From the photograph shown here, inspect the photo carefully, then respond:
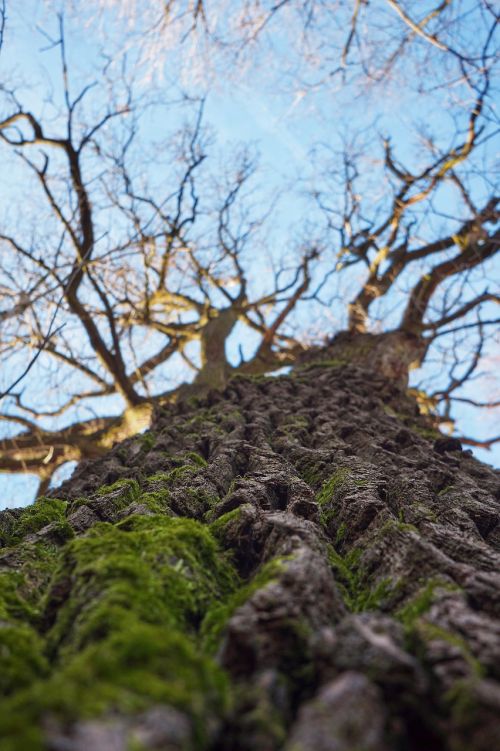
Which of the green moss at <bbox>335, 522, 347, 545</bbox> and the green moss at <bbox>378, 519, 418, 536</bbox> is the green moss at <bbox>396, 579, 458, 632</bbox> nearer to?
the green moss at <bbox>378, 519, 418, 536</bbox>

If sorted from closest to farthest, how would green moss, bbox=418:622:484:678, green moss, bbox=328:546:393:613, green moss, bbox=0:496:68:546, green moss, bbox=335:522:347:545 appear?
green moss, bbox=418:622:484:678
green moss, bbox=328:546:393:613
green moss, bbox=335:522:347:545
green moss, bbox=0:496:68:546

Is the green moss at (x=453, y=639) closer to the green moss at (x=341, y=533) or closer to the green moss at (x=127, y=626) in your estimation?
the green moss at (x=127, y=626)

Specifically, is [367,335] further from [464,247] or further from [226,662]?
[226,662]

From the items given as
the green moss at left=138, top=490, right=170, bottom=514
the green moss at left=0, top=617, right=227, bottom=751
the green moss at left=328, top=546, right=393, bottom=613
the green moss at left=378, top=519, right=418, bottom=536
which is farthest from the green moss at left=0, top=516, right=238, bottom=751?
the green moss at left=378, top=519, right=418, bottom=536

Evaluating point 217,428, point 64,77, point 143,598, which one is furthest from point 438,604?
point 64,77

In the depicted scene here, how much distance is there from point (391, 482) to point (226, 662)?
1.73 meters

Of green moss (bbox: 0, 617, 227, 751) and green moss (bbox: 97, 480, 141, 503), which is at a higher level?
green moss (bbox: 97, 480, 141, 503)

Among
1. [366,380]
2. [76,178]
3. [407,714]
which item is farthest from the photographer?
[76,178]

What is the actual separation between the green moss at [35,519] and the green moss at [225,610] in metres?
1.06

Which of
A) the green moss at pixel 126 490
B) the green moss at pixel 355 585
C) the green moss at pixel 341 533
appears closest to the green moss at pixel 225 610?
the green moss at pixel 355 585

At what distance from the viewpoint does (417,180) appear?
9133 mm

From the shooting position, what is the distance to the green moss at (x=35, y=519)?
2385 mm

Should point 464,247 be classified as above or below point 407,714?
above

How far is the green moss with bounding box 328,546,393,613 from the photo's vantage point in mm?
1735
